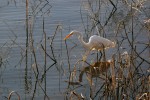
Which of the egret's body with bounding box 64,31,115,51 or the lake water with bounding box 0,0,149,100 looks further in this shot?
the egret's body with bounding box 64,31,115,51

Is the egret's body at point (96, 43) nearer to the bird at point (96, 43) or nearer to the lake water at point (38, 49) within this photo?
the bird at point (96, 43)

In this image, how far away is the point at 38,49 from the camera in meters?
8.98

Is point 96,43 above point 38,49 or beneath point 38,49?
above

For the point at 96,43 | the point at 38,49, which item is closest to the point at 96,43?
the point at 96,43

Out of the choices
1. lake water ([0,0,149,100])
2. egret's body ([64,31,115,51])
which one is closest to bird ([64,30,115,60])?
egret's body ([64,31,115,51])

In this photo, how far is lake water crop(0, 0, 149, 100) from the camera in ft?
23.6

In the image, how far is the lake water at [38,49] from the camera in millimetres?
7207

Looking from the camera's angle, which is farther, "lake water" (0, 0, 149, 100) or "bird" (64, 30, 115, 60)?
"bird" (64, 30, 115, 60)

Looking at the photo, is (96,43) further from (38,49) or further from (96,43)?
(38,49)

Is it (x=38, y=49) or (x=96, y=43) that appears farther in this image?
(x=38, y=49)

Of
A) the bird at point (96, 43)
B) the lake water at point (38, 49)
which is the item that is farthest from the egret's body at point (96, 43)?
the lake water at point (38, 49)

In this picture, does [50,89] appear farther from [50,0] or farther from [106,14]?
[50,0]

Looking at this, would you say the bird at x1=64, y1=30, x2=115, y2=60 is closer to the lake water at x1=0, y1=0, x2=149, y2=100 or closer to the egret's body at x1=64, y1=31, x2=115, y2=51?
the egret's body at x1=64, y1=31, x2=115, y2=51

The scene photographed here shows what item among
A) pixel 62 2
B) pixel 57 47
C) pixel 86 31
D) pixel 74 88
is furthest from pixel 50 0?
pixel 74 88
